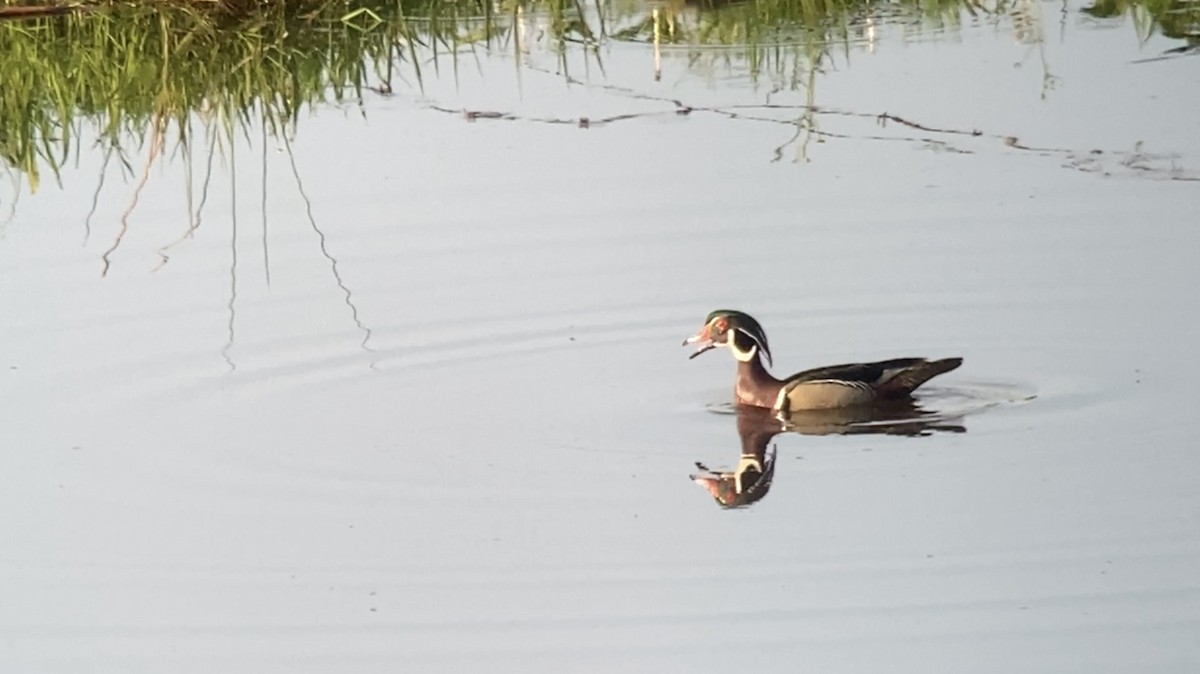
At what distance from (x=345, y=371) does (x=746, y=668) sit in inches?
124

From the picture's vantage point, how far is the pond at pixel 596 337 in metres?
6.80

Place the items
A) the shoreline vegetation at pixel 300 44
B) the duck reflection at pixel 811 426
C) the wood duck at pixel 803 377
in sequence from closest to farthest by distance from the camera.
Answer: the duck reflection at pixel 811 426 → the wood duck at pixel 803 377 → the shoreline vegetation at pixel 300 44

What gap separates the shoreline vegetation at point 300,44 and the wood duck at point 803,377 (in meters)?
2.91

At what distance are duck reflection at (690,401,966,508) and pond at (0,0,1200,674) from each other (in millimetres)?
26

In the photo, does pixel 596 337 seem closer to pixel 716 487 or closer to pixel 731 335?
pixel 731 335

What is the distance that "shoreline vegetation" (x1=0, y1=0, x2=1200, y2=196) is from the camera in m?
11.7

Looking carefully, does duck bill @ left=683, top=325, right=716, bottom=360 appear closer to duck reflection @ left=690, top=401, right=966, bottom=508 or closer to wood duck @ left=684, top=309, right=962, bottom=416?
wood duck @ left=684, top=309, right=962, bottom=416

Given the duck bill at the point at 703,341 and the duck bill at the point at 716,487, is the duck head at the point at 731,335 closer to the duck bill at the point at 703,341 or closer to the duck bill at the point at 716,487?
the duck bill at the point at 703,341

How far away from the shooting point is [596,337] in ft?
30.9

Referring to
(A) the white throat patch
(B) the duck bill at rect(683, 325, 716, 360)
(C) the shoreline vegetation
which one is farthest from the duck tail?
(C) the shoreline vegetation

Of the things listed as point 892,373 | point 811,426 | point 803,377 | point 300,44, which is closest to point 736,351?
point 803,377

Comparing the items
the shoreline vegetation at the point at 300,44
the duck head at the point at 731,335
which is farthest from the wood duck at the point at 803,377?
the shoreline vegetation at the point at 300,44

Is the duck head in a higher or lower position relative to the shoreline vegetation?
lower

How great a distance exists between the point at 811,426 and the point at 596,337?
Answer: 91 cm
